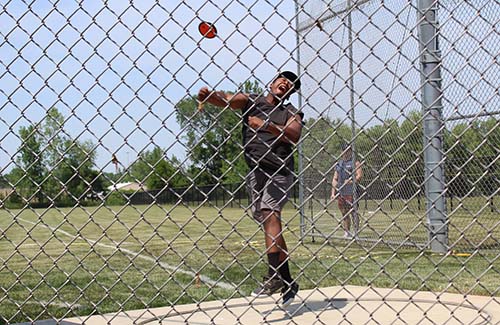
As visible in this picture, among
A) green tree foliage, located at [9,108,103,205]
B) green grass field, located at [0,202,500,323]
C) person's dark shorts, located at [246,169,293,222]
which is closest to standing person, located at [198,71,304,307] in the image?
person's dark shorts, located at [246,169,293,222]

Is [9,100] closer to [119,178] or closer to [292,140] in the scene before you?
[119,178]

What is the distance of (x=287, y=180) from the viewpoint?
16.6ft

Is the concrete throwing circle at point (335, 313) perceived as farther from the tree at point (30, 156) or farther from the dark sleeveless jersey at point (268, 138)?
the tree at point (30, 156)

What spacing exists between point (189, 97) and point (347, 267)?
215 inches

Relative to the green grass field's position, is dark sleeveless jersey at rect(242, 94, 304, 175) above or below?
above

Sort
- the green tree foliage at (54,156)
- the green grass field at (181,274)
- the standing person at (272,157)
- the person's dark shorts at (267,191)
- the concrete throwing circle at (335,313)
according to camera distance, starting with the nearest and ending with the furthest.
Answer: the green tree foliage at (54,156)
the standing person at (272,157)
the green grass field at (181,274)
the concrete throwing circle at (335,313)
the person's dark shorts at (267,191)

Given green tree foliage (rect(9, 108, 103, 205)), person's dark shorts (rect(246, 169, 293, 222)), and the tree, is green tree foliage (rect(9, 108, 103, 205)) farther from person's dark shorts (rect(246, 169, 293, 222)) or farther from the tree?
person's dark shorts (rect(246, 169, 293, 222))

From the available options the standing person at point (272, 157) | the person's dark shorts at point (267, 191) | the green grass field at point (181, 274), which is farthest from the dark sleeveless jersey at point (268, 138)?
the green grass field at point (181, 274)

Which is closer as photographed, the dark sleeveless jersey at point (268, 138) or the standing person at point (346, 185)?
the dark sleeveless jersey at point (268, 138)

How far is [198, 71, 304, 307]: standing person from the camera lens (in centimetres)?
396

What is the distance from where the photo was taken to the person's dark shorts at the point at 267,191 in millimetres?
4939

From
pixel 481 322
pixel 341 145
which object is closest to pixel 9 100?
pixel 481 322

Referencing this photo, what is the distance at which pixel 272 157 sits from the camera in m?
4.89

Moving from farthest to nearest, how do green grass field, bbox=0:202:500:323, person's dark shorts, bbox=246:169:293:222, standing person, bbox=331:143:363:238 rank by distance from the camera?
standing person, bbox=331:143:363:238
person's dark shorts, bbox=246:169:293:222
green grass field, bbox=0:202:500:323
